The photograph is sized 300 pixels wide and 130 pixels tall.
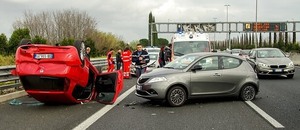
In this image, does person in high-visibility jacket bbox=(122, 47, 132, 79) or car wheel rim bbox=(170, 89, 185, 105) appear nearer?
car wheel rim bbox=(170, 89, 185, 105)

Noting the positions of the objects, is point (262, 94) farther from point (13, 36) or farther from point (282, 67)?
point (13, 36)

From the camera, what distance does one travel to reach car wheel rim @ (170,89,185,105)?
10.4m

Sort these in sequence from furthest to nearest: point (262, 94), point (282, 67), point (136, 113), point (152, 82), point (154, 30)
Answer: point (154, 30) → point (282, 67) → point (262, 94) → point (152, 82) → point (136, 113)

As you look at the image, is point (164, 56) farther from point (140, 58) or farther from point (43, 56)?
point (43, 56)

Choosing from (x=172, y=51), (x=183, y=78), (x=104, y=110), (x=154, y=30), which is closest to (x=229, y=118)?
(x=183, y=78)

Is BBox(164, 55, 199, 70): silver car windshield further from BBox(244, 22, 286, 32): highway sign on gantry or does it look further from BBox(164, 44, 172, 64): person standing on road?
BBox(244, 22, 286, 32): highway sign on gantry

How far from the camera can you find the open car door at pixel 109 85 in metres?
11.3

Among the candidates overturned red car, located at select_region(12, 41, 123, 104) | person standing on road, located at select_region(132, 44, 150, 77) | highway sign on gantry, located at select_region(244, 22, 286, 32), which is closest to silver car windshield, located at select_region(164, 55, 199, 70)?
overturned red car, located at select_region(12, 41, 123, 104)

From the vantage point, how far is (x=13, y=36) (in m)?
28.0

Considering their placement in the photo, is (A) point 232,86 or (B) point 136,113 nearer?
(B) point 136,113

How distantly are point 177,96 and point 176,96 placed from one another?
0.10 ft

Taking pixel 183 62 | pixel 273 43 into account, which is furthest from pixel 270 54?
pixel 273 43

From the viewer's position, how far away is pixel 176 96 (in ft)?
34.1

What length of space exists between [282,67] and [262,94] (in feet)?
21.4
